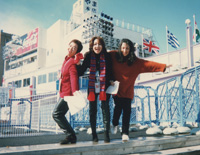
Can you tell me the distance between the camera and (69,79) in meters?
2.62

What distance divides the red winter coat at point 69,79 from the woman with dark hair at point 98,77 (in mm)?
124

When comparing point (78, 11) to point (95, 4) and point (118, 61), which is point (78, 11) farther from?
point (118, 61)

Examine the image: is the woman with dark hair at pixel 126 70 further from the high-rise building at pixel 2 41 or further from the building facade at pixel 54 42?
the high-rise building at pixel 2 41

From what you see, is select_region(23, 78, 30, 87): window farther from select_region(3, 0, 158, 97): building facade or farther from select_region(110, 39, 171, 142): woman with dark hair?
select_region(110, 39, 171, 142): woman with dark hair

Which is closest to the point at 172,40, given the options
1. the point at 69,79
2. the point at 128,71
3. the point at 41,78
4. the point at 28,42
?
the point at 128,71

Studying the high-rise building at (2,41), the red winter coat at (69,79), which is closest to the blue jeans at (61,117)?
the red winter coat at (69,79)

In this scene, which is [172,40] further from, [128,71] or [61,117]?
[61,117]

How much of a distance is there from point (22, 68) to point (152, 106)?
4522cm

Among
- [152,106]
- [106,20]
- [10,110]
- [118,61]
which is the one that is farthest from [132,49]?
[106,20]

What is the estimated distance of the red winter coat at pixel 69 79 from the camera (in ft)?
8.25

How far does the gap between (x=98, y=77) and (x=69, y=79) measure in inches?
15.0

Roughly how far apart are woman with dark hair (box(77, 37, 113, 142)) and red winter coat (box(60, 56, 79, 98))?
0.12m

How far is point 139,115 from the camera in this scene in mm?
6520

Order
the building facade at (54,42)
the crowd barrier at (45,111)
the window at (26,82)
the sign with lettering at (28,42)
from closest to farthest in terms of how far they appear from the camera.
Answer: the crowd barrier at (45,111) → the building facade at (54,42) → the window at (26,82) → the sign with lettering at (28,42)
